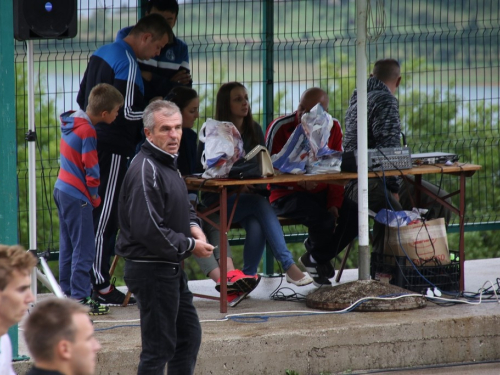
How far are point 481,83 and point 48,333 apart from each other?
714cm

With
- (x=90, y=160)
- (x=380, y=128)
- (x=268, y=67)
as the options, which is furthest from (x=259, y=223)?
(x=268, y=67)

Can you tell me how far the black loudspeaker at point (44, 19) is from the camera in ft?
17.1

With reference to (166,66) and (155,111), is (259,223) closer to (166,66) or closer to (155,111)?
(166,66)

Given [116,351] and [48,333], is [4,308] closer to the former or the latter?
[48,333]

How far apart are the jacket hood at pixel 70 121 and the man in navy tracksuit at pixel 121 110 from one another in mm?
369

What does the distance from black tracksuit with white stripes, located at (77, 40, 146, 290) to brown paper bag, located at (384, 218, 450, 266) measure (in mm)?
2001

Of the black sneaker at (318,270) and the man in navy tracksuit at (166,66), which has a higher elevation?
the man in navy tracksuit at (166,66)

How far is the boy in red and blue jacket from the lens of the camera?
5.93m

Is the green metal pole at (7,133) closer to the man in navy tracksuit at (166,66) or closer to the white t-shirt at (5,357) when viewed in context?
the man in navy tracksuit at (166,66)

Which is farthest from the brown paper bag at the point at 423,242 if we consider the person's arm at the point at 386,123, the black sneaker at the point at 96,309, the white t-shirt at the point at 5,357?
the white t-shirt at the point at 5,357

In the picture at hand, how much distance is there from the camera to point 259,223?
6.77 meters

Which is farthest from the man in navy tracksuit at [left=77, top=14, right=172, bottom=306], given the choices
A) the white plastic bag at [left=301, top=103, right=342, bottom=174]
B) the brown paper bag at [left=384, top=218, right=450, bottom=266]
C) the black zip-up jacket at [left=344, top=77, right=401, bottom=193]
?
the brown paper bag at [left=384, top=218, right=450, bottom=266]

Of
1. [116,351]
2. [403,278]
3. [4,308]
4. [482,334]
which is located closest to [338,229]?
[403,278]

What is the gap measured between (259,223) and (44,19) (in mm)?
2267
